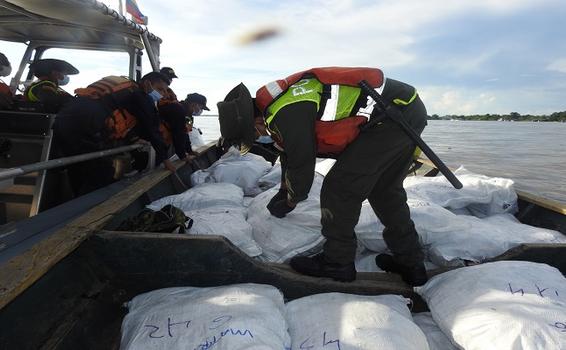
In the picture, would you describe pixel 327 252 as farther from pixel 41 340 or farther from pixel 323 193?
pixel 41 340

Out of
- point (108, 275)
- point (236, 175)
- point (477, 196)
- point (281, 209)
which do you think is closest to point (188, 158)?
point (236, 175)

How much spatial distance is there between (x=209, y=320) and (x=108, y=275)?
29.2 inches

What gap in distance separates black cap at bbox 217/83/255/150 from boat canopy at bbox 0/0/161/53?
1598mm

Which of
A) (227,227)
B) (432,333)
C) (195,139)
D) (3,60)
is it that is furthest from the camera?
(195,139)

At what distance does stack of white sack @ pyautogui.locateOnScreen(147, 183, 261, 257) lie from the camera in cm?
231

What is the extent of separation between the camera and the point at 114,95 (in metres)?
3.28

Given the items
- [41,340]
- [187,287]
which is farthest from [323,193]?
[41,340]

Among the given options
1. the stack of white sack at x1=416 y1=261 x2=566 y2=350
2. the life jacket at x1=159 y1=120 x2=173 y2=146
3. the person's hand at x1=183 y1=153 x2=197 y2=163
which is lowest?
the stack of white sack at x1=416 y1=261 x2=566 y2=350

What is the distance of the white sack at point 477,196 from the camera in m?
3.04

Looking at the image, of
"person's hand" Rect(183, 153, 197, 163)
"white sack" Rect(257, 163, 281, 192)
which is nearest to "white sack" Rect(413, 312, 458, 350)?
"white sack" Rect(257, 163, 281, 192)

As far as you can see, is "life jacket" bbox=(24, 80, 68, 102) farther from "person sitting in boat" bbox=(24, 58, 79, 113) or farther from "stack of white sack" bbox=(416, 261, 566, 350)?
"stack of white sack" bbox=(416, 261, 566, 350)

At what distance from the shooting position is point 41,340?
1476 mm

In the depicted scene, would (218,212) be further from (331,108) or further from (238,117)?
(331,108)

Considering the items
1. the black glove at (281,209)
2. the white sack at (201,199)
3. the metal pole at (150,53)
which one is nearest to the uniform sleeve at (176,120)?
the metal pole at (150,53)
